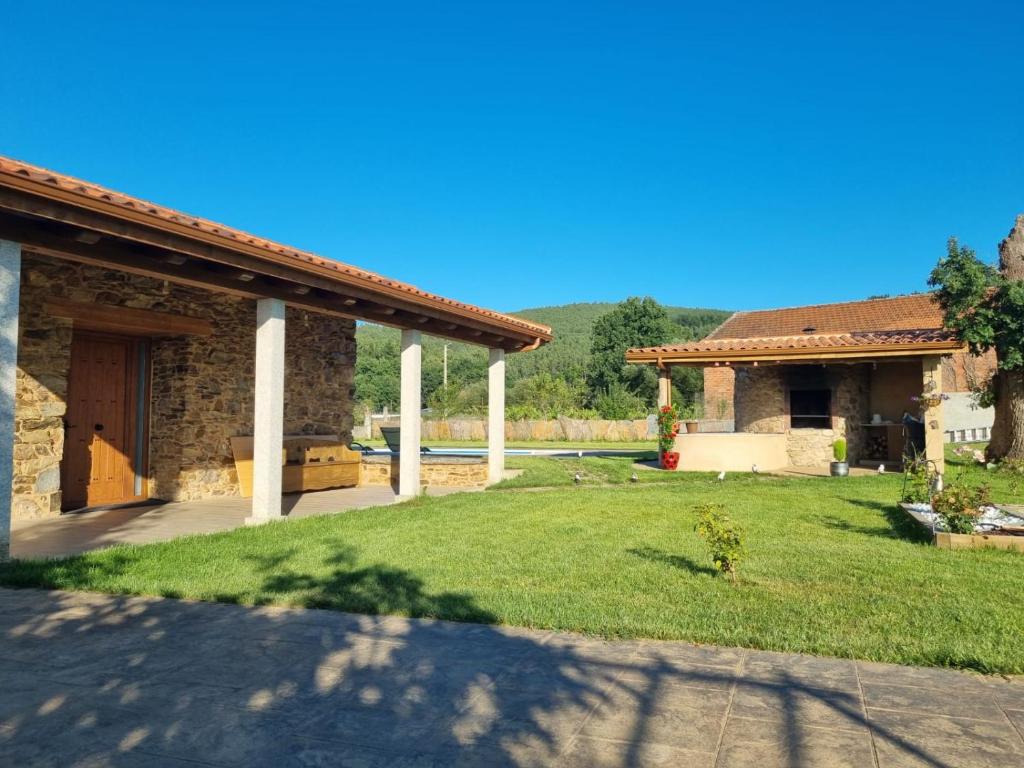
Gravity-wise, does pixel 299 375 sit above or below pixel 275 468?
above

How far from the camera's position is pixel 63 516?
7762 millimetres

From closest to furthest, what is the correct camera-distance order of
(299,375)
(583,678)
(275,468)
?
(583,678), (275,468), (299,375)

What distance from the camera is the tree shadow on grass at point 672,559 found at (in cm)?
529

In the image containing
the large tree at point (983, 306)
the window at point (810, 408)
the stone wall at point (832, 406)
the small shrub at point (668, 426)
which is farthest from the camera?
the window at point (810, 408)

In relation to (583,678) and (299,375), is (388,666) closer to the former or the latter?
(583,678)

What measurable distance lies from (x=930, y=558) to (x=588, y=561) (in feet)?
9.46

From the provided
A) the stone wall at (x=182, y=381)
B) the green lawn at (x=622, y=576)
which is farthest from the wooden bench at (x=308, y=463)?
the green lawn at (x=622, y=576)

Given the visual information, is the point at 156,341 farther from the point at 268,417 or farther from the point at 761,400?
the point at 761,400

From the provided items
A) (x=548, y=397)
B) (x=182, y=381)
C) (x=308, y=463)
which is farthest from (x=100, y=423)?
(x=548, y=397)

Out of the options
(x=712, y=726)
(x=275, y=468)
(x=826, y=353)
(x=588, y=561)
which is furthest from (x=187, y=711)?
(x=826, y=353)

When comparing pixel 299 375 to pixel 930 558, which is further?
pixel 299 375

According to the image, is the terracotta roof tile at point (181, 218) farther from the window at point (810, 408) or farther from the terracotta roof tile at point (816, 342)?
the window at point (810, 408)

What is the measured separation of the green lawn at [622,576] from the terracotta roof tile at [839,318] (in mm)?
18838

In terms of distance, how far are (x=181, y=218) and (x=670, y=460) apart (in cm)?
1146
